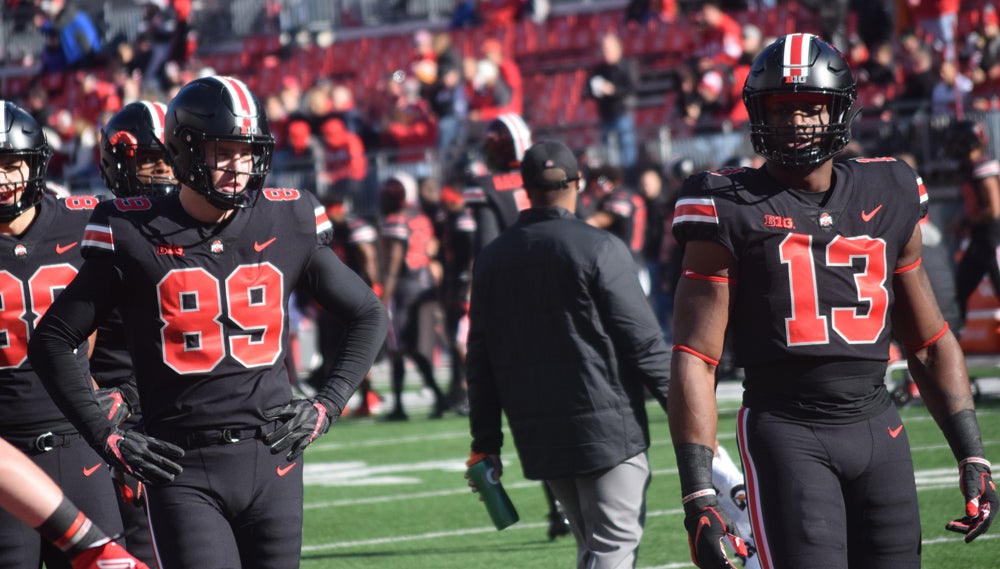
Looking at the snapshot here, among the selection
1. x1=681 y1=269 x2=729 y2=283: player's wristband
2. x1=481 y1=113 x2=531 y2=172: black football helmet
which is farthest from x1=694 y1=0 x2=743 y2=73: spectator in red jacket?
x1=681 y1=269 x2=729 y2=283: player's wristband

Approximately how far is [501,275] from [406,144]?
13.8 meters

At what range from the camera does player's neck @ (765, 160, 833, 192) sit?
383cm

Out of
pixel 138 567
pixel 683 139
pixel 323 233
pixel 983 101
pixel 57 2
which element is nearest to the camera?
pixel 138 567

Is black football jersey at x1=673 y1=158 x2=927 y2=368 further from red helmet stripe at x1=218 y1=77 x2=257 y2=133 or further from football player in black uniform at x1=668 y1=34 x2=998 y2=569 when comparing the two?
red helmet stripe at x1=218 y1=77 x2=257 y2=133

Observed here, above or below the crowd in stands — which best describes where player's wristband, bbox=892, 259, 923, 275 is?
above

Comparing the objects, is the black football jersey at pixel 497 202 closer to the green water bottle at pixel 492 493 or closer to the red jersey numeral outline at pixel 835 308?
the green water bottle at pixel 492 493

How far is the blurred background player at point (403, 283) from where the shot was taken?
12.6 metres

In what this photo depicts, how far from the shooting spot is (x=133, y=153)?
535 centimetres

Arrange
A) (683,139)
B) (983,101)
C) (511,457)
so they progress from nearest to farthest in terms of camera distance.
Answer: (511,457) → (983,101) → (683,139)

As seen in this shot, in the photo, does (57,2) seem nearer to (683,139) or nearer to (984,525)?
(683,139)

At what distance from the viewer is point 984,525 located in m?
3.80

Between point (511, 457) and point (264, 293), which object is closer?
point (264, 293)

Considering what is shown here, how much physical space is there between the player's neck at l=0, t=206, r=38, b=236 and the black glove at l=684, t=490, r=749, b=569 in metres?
2.32

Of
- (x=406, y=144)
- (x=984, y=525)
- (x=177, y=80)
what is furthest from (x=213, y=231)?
(x=177, y=80)
